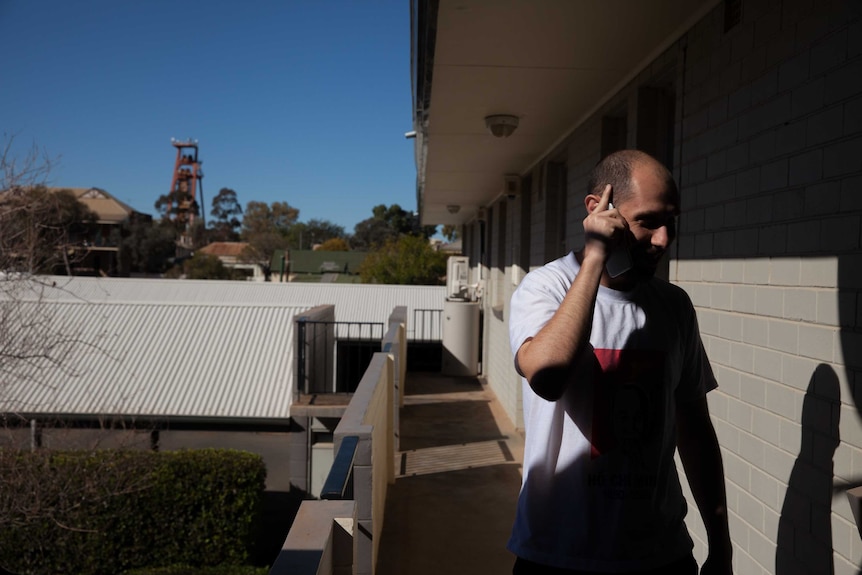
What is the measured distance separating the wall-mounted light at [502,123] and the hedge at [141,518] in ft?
21.6

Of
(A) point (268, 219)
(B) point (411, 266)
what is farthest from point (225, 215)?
(B) point (411, 266)

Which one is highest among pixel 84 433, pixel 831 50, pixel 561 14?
pixel 561 14

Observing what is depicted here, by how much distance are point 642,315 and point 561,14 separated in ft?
7.32

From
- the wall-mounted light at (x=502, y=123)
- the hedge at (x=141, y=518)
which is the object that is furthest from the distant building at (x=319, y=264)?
the wall-mounted light at (x=502, y=123)

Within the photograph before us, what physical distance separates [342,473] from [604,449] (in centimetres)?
147

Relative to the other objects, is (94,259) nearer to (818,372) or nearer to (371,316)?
(371,316)

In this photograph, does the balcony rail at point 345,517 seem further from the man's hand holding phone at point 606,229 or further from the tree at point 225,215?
the tree at point 225,215

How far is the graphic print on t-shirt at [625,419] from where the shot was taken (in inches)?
64.9

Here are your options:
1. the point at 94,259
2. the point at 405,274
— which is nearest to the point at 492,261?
the point at 405,274

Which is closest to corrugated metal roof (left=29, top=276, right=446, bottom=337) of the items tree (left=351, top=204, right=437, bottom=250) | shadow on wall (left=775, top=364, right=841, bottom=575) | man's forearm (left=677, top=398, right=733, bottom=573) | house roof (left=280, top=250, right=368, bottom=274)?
shadow on wall (left=775, top=364, right=841, bottom=575)

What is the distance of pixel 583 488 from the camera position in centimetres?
164

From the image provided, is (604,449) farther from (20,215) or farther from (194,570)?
(194,570)

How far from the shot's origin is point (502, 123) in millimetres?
5824

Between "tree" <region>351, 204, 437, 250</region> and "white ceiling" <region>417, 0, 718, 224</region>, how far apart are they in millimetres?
67331
